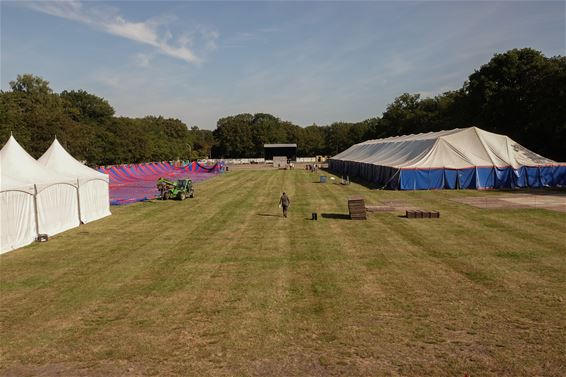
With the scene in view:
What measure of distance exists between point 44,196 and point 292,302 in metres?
14.6

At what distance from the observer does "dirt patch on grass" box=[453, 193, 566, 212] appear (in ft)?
80.1

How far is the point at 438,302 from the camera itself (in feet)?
32.6

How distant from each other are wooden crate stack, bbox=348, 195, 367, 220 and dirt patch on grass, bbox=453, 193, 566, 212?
8774mm

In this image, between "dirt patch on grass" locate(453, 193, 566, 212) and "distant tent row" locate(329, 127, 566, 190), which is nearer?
"dirt patch on grass" locate(453, 193, 566, 212)

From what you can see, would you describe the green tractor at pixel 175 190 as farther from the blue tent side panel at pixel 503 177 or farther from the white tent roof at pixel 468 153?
the blue tent side panel at pixel 503 177

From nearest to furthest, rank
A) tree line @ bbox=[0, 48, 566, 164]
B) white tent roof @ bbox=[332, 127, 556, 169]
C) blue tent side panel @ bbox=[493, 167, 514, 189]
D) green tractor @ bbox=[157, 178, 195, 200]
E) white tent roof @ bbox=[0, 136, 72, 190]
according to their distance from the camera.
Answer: white tent roof @ bbox=[0, 136, 72, 190], green tractor @ bbox=[157, 178, 195, 200], blue tent side panel @ bbox=[493, 167, 514, 189], white tent roof @ bbox=[332, 127, 556, 169], tree line @ bbox=[0, 48, 566, 164]

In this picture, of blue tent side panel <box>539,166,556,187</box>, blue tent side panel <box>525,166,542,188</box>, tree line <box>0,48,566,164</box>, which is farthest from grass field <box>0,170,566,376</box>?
tree line <box>0,48,566,164</box>

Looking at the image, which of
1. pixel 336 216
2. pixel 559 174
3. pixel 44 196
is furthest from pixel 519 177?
pixel 44 196

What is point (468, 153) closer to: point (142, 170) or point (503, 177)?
point (503, 177)

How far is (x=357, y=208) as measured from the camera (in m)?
21.2

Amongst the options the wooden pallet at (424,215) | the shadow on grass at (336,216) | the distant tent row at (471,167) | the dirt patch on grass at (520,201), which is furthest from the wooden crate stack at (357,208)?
the distant tent row at (471,167)

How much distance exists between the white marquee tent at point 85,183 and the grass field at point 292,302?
392 cm

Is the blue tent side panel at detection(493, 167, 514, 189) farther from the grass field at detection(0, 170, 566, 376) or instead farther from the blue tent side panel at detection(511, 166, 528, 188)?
the grass field at detection(0, 170, 566, 376)

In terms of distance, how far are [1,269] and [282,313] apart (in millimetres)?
10534
